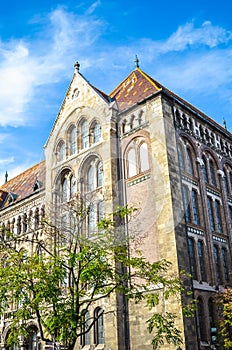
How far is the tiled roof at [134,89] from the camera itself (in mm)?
28859

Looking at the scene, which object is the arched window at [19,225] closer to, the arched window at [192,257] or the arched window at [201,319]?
the arched window at [192,257]

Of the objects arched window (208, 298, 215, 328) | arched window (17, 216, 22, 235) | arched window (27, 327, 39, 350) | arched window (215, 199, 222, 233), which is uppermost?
arched window (17, 216, 22, 235)

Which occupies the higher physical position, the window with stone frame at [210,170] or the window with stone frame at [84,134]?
the window with stone frame at [84,134]

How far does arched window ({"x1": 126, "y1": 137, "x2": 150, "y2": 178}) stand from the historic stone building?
65mm

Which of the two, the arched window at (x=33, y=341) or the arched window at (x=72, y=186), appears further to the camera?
the arched window at (x=33, y=341)

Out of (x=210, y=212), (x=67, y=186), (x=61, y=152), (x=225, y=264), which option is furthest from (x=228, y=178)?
(x=61, y=152)

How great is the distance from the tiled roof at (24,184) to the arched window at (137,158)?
12.8 metres

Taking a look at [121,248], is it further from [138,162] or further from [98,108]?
[98,108]

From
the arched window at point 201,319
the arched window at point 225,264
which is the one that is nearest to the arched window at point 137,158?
the arched window at point 225,264

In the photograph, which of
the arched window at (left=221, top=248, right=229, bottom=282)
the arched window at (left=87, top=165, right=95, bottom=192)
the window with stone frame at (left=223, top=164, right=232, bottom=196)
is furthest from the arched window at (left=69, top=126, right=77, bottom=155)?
the arched window at (left=221, top=248, right=229, bottom=282)

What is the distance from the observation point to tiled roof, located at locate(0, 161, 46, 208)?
40122 millimetres

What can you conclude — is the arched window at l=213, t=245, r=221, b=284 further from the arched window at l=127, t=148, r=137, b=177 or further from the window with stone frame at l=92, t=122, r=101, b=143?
the window with stone frame at l=92, t=122, r=101, b=143

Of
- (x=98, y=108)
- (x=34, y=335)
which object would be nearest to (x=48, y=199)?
(x=98, y=108)

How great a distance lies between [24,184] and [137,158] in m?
20.4
